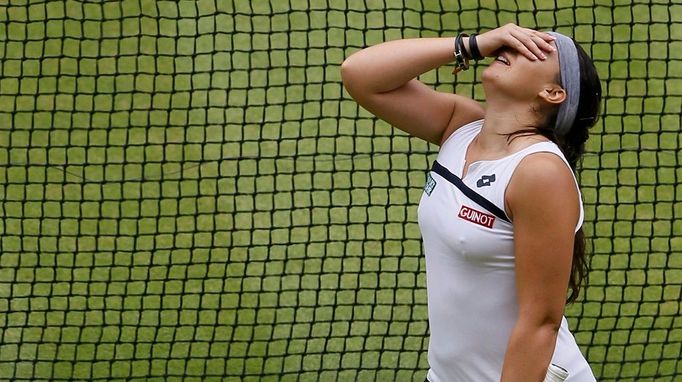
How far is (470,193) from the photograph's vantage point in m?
3.25

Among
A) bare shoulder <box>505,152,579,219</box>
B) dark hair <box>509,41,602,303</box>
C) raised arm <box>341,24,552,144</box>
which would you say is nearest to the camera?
bare shoulder <box>505,152,579,219</box>

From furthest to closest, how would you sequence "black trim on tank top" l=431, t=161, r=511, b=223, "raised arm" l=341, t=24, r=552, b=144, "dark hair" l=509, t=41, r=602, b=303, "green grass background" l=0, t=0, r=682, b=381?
1. "green grass background" l=0, t=0, r=682, b=381
2. "raised arm" l=341, t=24, r=552, b=144
3. "dark hair" l=509, t=41, r=602, b=303
4. "black trim on tank top" l=431, t=161, r=511, b=223

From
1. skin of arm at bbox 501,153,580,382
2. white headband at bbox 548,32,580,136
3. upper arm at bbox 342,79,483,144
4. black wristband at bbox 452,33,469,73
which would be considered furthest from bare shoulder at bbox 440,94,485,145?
skin of arm at bbox 501,153,580,382

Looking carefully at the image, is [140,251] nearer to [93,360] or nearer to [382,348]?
[93,360]

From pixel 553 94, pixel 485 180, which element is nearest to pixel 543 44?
pixel 553 94

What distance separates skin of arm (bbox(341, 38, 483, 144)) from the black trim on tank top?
0.26m

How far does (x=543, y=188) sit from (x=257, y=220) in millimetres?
4396

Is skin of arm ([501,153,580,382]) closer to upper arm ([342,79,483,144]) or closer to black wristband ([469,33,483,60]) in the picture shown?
black wristband ([469,33,483,60])

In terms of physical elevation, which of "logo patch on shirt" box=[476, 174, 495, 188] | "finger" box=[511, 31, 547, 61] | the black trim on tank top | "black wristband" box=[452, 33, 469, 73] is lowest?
the black trim on tank top

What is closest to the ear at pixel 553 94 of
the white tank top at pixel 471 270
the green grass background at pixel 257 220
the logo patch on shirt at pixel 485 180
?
the white tank top at pixel 471 270

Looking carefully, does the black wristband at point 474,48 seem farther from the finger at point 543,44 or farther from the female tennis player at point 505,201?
the finger at point 543,44

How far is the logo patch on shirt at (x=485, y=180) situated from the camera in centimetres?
321

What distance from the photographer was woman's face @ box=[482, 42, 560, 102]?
3.27m

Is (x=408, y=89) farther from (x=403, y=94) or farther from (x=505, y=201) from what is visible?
(x=505, y=201)
